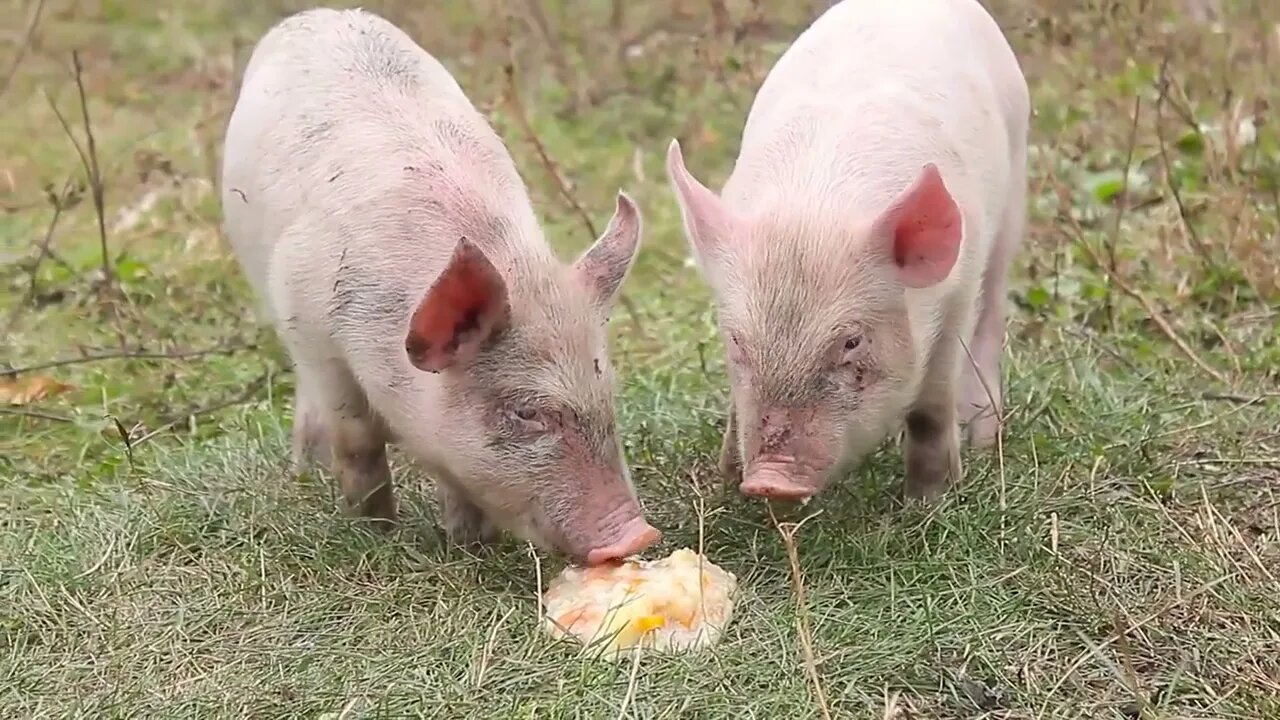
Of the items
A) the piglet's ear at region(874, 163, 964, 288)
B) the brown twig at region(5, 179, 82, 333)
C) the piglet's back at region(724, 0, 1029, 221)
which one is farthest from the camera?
the brown twig at region(5, 179, 82, 333)

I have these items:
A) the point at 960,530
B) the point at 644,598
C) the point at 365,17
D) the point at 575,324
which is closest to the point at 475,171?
the point at 575,324

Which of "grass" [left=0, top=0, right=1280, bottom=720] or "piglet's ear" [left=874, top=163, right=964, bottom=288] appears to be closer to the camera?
"grass" [left=0, top=0, right=1280, bottom=720]

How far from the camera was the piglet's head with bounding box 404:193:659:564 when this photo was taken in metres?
3.17

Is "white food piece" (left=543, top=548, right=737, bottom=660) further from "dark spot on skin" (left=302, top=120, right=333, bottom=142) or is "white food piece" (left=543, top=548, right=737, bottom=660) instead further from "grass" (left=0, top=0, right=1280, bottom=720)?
"dark spot on skin" (left=302, top=120, right=333, bottom=142)

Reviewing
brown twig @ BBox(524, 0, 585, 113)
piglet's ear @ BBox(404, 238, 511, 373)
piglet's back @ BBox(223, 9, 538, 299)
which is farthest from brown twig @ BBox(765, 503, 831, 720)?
Result: brown twig @ BBox(524, 0, 585, 113)

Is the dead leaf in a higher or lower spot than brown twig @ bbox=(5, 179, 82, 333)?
lower

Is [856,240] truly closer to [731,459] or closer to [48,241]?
[731,459]

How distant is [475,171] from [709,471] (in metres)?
1.05

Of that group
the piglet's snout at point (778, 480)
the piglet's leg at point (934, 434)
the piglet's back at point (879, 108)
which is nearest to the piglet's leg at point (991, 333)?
the piglet's back at point (879, 108)

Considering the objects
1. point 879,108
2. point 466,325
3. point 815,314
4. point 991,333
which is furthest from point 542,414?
point 991,333

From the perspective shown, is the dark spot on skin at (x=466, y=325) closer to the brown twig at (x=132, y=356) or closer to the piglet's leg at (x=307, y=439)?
the piglet's leg at (x=307, y=439)

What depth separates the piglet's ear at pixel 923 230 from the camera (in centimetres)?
322

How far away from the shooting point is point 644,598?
10.1 feet

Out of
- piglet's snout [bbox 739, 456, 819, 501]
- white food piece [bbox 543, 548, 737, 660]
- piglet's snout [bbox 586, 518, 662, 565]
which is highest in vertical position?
piglet's snout [bbox 739, 456, 819, 501]
